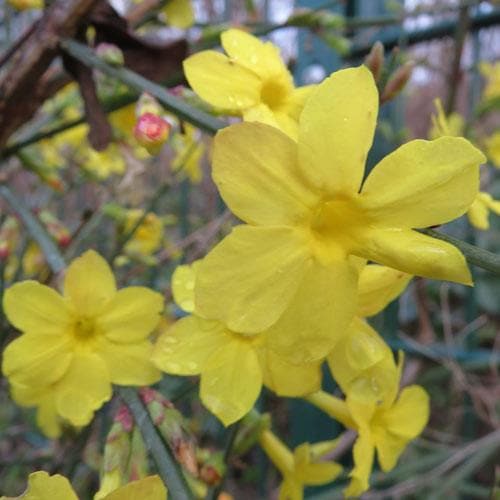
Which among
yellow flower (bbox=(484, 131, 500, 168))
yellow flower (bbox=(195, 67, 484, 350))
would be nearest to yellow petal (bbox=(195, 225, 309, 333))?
yellow flower (bbox=(195, 67, 484, 350))

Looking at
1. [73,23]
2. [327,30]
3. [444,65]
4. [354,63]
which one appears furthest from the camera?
[444,65]

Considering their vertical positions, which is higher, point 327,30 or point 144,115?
point 144,115

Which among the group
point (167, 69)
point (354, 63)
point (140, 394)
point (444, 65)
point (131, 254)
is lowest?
point (444, 65)

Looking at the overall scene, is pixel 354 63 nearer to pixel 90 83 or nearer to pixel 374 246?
pixel 90 83

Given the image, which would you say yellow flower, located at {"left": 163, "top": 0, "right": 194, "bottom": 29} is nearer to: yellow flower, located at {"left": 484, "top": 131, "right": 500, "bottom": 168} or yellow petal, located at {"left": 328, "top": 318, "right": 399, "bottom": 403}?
yellow petal, located at {"left": 328, "top": 318, "right": 399, "bottom": 403}

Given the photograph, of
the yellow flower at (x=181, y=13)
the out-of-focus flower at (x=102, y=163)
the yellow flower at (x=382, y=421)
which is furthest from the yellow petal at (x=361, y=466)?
the out-of-focus flower at (x=102, y=163)

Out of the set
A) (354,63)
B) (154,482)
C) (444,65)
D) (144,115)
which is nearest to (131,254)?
(144,115)
